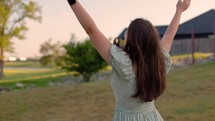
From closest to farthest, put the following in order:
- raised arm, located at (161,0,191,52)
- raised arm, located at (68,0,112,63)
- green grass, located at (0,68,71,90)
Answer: raised arm, located at (68,0,112,63), raised arm, located at (161,0,191,52), green grass, located at (0,68,71,90)

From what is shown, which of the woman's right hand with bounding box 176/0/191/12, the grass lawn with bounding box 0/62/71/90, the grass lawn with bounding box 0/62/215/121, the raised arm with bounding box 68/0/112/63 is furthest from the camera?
the grass lawn with bounding box 0/62/71/90

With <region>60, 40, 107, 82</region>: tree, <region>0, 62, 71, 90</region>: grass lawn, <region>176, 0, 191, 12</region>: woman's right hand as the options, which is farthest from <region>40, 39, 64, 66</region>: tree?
<region>176, 0, 191, 12</region>: woman's right hand

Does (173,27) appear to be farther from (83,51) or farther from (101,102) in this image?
(83,51)

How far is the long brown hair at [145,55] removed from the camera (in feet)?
6.63

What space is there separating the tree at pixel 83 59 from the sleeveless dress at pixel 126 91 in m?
14.7

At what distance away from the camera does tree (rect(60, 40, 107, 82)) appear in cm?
1695

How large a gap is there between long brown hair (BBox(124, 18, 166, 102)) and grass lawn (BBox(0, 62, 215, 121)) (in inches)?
166

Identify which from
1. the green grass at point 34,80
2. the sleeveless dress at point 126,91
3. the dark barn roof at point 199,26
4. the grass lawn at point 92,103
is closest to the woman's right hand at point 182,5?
the sleeveless dress at point 126,91

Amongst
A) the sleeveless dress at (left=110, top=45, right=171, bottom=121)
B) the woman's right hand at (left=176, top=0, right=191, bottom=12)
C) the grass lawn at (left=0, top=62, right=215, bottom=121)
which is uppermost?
the woman's right hand at (left=176, top=0, right=191, bottom=12)

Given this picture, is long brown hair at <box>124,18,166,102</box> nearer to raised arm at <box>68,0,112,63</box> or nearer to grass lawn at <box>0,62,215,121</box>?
raised arm at <box>68,0,112,63</box>

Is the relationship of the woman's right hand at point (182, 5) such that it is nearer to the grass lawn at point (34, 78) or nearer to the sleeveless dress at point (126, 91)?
the sleeveless dress at point (126, 91)

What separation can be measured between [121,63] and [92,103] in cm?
581

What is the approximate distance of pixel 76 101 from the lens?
803 cm

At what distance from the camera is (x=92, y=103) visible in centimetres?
775
